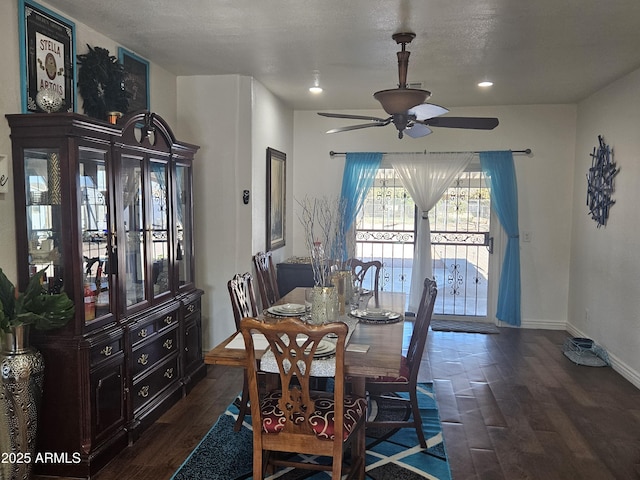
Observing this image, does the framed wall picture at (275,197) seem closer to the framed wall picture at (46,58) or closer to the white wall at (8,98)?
the framed wall picture at (46,58)

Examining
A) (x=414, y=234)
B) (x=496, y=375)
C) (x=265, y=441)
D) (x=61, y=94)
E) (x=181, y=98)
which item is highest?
(x=181, y=98)

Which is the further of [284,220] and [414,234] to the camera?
[414,234]

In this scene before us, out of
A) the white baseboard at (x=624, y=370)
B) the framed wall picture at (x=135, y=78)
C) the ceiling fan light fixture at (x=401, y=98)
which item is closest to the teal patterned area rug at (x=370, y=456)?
the white baseboard at (x=624, y=370)

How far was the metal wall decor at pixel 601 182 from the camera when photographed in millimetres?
4691

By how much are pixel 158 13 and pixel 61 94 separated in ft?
2.50

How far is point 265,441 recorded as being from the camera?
236 centimetres

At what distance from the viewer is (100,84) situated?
3279 millimetres

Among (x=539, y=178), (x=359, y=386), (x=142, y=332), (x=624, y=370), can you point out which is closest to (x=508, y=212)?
(x=539, y=178)

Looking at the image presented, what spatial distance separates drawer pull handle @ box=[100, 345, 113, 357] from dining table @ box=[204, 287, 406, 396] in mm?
616

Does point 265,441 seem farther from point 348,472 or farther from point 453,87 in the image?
point 453,87

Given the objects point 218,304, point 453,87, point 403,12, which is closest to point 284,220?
point 218,304

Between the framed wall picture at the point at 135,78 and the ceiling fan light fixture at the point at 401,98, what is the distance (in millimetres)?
1964

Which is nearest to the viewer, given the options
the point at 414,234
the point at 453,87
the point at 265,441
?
the point at 265,441

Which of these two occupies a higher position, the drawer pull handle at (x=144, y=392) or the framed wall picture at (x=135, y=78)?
the framed wall picture at (x=135, y=78)
